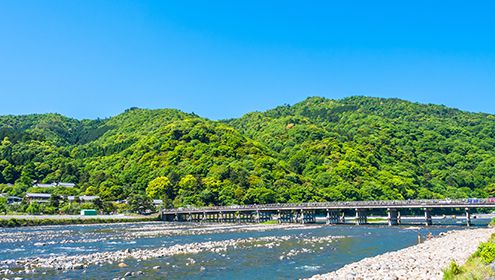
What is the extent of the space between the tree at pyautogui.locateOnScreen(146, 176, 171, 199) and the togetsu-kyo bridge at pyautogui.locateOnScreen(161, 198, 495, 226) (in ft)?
59.9

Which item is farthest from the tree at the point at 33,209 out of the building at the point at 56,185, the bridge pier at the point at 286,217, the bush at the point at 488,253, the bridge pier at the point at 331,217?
the bush at the point at 488,253

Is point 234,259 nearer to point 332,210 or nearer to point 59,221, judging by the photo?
point 332,210

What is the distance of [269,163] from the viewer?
452ft

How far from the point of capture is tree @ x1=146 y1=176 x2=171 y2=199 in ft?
395

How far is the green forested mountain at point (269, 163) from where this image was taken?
12062 cm

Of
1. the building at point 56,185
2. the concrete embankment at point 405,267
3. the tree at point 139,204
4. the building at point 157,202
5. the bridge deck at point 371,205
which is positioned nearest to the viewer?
the concrete embankment at point 405,267

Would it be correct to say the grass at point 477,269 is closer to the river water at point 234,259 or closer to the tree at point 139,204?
the river water at point 234,259

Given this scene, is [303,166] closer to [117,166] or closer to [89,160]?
[117,166]

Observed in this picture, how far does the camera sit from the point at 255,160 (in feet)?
459

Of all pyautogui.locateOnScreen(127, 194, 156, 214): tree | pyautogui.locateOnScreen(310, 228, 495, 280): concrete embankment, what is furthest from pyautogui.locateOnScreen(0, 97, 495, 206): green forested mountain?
pyautogui.locateOnScreen(310, 228, 495, 280): concrete embankment

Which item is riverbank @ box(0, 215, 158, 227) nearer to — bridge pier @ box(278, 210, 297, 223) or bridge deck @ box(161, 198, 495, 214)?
bridge deck @ box(161, 198, 495, 214)

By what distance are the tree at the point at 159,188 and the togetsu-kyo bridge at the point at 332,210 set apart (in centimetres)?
1826

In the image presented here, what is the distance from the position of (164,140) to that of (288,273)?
137116 mm

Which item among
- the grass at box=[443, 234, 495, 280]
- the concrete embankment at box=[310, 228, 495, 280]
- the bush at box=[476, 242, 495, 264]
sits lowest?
the concrete embankment at box=[310, 228, 495, 280]
